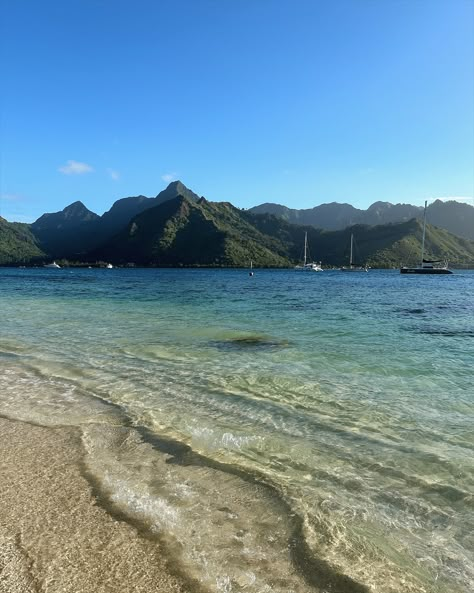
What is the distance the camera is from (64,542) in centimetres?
404

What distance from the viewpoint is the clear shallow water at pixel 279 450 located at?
406 cm

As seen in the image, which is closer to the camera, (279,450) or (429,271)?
(279,450)

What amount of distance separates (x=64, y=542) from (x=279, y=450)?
3.49m

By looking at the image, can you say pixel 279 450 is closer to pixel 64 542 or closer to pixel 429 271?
pixel 64 542

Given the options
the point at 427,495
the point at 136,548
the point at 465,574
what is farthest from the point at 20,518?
the point at 427,495

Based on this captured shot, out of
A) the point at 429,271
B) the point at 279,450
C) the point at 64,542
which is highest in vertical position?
the point at 64,542

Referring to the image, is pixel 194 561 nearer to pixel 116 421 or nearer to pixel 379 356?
pixel 116 421

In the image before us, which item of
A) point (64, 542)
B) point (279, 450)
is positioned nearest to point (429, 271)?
point (279, 450)

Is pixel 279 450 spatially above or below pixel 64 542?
below

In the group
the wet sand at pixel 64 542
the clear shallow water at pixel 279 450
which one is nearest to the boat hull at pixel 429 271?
the clear shallow water at pixel 279 450

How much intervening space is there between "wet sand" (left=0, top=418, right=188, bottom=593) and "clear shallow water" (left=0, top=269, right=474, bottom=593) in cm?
24

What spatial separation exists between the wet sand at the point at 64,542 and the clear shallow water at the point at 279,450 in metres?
0.24

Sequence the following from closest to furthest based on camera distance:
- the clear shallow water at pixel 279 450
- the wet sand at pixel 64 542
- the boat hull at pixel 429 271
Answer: the wet sand at pixel 64 542 → the clear shallow water at pixel 279 450 → the boat hull at pixel 429 271

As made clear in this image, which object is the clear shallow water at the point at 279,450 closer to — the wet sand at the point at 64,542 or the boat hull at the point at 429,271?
the wet sand at the point at 64,542
